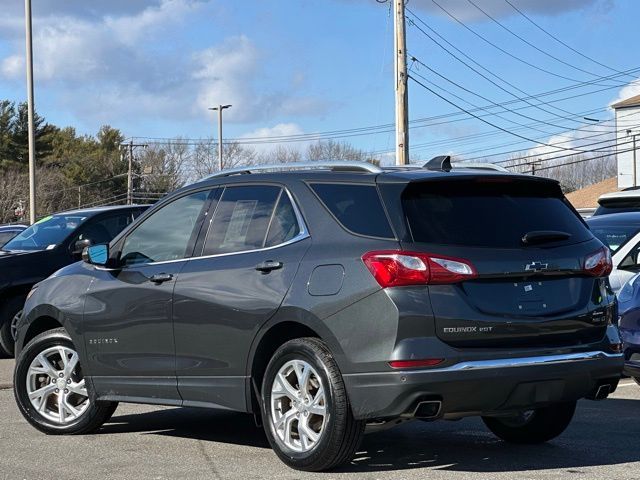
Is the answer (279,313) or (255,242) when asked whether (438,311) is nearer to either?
(279,313)

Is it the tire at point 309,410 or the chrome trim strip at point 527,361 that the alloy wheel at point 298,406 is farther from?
the chrome trim strip at point 527,361

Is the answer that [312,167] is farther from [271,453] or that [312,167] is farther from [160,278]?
[271,453]

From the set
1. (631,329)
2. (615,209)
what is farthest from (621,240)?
(631,329)

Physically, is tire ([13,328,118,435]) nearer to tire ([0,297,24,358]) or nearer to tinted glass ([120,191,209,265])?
tinted glass ([120,191,209,265])

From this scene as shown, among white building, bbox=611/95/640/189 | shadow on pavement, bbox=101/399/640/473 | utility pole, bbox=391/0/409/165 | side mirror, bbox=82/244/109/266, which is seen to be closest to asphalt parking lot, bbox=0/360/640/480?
shadow on pavement, bbox=101/399/640/473

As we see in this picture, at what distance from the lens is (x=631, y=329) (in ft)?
29.8

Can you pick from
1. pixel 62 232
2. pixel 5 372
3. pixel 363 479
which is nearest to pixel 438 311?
pixel 363 479

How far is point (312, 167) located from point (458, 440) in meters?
2.18

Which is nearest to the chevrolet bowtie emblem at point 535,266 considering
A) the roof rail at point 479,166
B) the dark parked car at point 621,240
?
the roof rail at point 479,166

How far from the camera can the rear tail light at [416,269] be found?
19.7 feet

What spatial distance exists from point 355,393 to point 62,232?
8477mm

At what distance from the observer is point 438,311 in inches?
235

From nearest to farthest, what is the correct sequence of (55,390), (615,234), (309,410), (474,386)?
1. (474,386)
2. (309,410)
3. (55,390)
4. (615,234)

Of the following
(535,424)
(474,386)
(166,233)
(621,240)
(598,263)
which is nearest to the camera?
(474,386)
